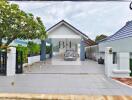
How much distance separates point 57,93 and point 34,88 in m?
1.52

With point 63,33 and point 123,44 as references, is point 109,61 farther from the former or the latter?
point 63,33

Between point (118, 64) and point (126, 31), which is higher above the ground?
point (126, 31)

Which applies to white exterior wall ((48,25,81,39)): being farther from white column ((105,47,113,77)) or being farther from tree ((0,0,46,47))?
white column ((105,47,113,77))

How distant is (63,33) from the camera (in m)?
34.3

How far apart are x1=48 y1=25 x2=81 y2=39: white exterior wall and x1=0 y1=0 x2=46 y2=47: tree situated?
38.2ft

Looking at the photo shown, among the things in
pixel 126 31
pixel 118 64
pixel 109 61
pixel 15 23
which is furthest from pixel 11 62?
pixel 126 31

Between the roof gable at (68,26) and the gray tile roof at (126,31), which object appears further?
the roof gable at (68,26)

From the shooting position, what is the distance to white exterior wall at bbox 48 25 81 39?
34.4m

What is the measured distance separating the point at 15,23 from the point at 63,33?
13.3 m

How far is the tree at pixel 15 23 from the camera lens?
21094mm

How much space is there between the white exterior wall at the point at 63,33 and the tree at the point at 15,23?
38.2 ft

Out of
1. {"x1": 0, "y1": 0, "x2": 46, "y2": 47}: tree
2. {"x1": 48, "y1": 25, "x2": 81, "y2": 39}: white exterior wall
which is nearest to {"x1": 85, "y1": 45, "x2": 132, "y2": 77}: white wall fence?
{"x1": 0, "y1": 0, "x2": 46, "y2": 47}: tree

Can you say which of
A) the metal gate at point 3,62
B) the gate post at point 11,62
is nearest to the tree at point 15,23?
the metal gate at point 3,62

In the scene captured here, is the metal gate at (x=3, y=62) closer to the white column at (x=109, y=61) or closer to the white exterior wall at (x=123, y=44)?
the white column at (x=109, y=61)
